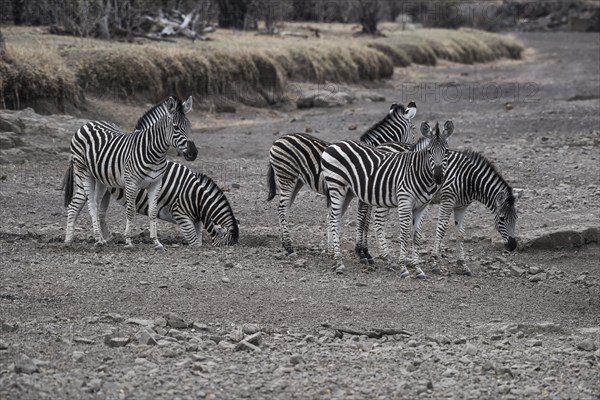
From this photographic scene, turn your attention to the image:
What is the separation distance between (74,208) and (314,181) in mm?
2923

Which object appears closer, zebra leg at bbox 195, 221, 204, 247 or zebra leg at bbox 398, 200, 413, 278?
zebra leg at bbox 398, 200, 413, 278

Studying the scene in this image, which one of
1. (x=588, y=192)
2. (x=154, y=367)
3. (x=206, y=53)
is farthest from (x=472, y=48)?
(x=154, y=367)

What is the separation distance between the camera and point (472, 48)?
1908 inches

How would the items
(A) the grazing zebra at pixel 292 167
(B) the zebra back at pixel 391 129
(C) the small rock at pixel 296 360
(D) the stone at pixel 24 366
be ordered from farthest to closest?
(B) the zebra back at pixel 391 129, (A) the grazing zebra at pixel 292 167, (C) the small rock at pixel 296 360, (D) the stone at pixel 24 366

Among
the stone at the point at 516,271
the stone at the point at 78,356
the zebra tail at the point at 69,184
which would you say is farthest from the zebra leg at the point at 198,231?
the stone at the point at 78,356

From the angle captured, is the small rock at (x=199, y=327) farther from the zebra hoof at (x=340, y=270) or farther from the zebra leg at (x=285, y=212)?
the zebra leg at (x=285, y=212)

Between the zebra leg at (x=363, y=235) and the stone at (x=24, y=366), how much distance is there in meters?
5.12

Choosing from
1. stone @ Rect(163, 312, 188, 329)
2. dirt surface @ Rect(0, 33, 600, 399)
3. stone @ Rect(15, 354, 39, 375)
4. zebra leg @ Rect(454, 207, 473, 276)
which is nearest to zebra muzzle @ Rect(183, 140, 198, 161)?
dirt surface @ Rect(0, 33, 600, 399)

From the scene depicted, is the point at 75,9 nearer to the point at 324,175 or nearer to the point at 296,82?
the point at 296,82

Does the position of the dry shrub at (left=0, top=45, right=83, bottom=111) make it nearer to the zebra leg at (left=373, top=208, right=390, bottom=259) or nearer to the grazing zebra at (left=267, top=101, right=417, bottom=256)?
the grazing zebra at (left=267, top=101, right=417, bottom=256)

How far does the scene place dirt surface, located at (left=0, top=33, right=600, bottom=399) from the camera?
23.3ft

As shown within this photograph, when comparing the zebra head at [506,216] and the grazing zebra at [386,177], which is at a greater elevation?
the grazing zebra at [386,177]

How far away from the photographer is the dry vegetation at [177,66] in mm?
19719

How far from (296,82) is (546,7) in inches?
2799
